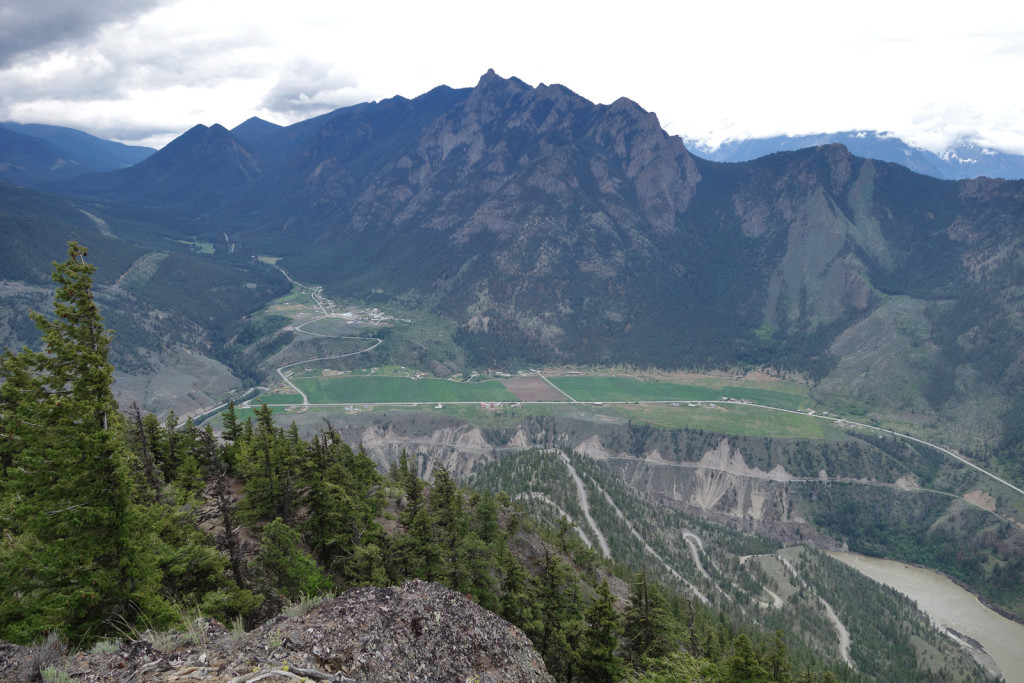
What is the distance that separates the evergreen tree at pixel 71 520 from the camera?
20.5 m

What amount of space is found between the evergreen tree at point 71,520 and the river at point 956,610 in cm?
13959

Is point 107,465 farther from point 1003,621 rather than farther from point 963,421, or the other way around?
point 963,421

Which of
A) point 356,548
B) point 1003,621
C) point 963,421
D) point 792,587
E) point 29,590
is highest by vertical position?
point 29,590

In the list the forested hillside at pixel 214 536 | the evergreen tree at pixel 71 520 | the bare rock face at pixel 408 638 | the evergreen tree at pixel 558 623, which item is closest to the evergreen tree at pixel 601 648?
the forested hillside at pixel 214 536

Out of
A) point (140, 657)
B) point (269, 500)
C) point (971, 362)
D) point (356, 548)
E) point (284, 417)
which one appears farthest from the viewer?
point (971, 362)

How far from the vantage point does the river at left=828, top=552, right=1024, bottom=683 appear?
100125 mm

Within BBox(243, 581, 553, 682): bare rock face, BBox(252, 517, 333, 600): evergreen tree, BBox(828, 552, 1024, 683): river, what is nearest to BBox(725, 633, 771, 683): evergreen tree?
BBox(243, 581, 553, 682): bare rock face

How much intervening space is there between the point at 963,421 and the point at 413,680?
218 meters

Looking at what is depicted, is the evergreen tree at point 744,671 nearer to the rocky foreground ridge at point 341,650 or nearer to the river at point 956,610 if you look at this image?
the rocky foreground ridge at point 341,650

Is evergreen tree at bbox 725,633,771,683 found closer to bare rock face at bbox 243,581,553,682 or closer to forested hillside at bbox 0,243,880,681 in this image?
forested hillside at bbox 0,243,880,681

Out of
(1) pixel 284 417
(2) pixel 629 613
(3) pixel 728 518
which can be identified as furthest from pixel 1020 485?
(1) pixel 284 417

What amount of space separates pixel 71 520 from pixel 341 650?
12640 mm

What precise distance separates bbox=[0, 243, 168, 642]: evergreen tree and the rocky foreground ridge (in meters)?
5.23

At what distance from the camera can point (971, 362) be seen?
617ft
